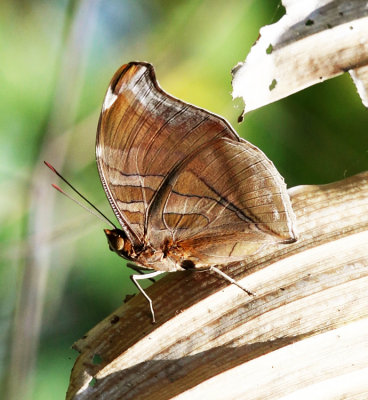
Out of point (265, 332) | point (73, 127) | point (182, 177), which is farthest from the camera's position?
point (73, 127)

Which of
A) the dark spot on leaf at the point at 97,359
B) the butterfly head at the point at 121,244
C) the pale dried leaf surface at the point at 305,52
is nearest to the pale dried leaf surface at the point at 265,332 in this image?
the dark spot on leaf at the point at 97,359

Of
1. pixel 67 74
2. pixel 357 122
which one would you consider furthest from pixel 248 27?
Result: pixel 67 74

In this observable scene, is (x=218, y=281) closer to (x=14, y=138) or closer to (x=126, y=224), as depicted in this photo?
(x=126, y=224)

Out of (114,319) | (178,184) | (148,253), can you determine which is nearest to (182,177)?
(178,184)

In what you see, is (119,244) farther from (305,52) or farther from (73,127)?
(305,52)

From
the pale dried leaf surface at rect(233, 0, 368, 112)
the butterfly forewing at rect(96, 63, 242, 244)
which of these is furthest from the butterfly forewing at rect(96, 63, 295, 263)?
the pale dried leaf surface at rect(233, 0, 368, 112)

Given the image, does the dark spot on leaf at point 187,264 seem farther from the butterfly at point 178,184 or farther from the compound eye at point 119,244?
the compound eye at point 119,244

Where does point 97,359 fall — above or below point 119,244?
below
